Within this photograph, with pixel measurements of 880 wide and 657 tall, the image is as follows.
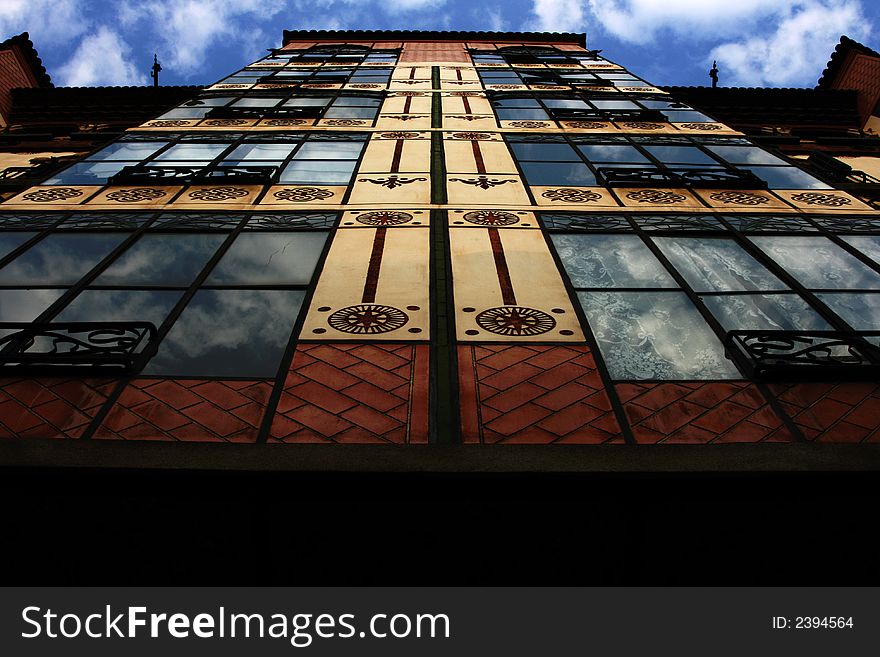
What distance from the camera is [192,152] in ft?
35.6

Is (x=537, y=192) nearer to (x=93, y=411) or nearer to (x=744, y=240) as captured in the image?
(x=744, y=240)

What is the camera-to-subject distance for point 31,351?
5.72 m

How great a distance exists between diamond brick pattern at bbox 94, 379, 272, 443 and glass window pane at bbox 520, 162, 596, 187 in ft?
18.0

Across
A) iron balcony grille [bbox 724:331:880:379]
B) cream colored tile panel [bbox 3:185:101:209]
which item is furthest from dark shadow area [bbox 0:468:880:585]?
cream colored tile panel [bbox 3:185:101:209]

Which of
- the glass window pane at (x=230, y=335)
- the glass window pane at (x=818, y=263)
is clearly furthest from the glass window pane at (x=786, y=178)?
the glass window pane at (x=230, y=335)

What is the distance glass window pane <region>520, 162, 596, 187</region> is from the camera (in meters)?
9.70

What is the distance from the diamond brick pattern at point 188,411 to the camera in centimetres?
492

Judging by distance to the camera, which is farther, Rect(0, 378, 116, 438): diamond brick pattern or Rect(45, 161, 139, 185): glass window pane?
Rect(45, 161, 139, 185): glass window pane

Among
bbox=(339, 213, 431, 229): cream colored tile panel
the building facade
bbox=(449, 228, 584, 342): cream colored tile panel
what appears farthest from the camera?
bbox=(339, 213, 431, 229): cream colored tile panel

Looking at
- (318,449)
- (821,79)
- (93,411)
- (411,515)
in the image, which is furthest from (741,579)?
(821,79)

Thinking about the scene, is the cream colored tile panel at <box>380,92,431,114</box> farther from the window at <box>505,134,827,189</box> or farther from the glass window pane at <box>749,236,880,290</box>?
the glass window pane at <box>749,236,880,290</box>

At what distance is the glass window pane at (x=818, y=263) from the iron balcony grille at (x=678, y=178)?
1781 millimetres

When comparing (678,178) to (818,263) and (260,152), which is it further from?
(260,152)

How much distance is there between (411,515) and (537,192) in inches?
221
